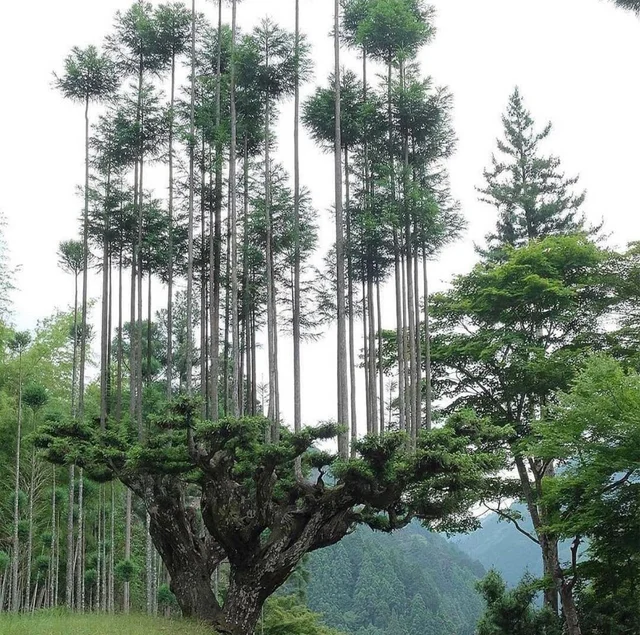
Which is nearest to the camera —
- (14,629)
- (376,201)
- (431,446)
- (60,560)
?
(14,629)

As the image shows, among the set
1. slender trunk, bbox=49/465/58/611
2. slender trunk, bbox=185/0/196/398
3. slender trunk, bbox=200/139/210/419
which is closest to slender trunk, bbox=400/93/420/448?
slender trunk, bbox=185/0/196/398

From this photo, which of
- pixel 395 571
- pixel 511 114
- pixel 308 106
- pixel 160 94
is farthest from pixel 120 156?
pixel 395 571

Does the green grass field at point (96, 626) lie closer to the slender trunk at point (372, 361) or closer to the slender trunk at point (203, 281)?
the slender trunk at point (372, 361)

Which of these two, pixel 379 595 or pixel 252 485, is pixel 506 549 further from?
pixel 252 485

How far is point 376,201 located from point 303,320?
3.51 m

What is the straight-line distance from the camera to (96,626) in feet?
25.0

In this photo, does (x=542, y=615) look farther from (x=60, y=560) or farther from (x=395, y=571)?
(x=395, y=571)

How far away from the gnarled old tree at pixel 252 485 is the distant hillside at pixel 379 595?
29519 millimetres

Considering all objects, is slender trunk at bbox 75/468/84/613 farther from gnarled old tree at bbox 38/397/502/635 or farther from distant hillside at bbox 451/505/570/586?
distant hillside at bbox 451/505/570/586

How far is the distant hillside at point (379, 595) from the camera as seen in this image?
39406 mm

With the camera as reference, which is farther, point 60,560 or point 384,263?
point 60,560

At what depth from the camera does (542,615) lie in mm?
12203

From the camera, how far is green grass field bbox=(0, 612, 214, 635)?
6.73 meters

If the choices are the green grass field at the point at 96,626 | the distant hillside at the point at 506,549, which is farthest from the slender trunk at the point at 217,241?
the distant hillside at the point at 506,549
